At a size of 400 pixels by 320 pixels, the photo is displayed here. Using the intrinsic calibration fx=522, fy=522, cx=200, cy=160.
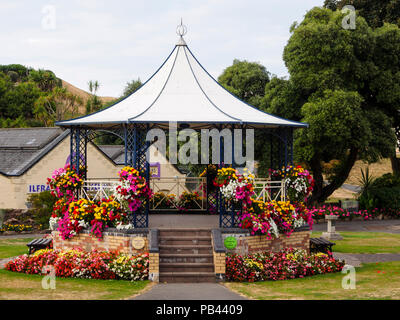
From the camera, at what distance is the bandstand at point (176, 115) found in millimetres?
14805

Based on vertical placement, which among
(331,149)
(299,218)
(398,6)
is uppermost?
(398,6)

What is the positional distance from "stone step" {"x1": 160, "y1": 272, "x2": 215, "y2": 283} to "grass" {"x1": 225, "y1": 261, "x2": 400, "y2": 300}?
1.88 feet

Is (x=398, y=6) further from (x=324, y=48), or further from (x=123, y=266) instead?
(x=123, y=266)

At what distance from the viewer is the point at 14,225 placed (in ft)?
89.7

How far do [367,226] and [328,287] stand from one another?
55.2 feet

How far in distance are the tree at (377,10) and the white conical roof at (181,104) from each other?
848 inches

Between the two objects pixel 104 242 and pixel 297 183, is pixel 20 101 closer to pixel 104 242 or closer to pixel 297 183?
pixel 104 242

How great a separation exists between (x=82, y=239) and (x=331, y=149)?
704 inches

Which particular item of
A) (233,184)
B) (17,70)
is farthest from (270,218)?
(17,70)

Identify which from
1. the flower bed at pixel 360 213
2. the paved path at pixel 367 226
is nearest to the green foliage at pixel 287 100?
the flower bed at pixel 360 213

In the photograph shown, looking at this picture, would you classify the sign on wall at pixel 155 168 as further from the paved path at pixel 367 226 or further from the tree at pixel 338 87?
the paved path at pixel 367 226

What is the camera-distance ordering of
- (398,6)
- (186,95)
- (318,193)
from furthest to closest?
(398,6) < (318,193) < (186,95)

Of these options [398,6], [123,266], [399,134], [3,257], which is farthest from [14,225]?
[398,6]
